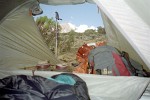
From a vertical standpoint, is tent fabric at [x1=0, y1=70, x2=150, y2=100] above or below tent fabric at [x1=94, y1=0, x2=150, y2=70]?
below

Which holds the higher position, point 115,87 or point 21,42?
point 21,42

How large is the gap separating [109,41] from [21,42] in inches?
50.3

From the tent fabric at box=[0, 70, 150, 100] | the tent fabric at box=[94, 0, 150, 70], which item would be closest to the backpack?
the tent fabric at box=[0, 70, 150, 100]

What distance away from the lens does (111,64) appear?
2598 millimetres

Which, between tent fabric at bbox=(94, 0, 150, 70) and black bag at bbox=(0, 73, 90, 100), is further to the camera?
tent fabric at bbox=(94, 0, 150, 70)

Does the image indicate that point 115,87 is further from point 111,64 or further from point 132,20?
point 132,20

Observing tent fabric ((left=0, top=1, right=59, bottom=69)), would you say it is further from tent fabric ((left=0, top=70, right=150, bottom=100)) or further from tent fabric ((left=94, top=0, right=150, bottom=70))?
tent fabric ((left=94, top=0, right=150, bottom=70))

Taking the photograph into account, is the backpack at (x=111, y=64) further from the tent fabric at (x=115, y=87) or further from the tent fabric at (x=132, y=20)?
the tent fabric at (x=132, y=20)

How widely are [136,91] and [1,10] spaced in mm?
1941

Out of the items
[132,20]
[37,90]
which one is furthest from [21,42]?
[132,20]

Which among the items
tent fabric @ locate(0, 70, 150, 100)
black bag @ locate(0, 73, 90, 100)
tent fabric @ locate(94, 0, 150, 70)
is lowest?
tent fabric @ locate(0, 70, 150, 100)

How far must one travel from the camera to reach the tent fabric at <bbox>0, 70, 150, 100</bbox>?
7.96 feet

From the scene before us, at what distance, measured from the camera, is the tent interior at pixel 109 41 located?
1952 millimetres

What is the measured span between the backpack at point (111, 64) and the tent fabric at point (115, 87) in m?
0.09
